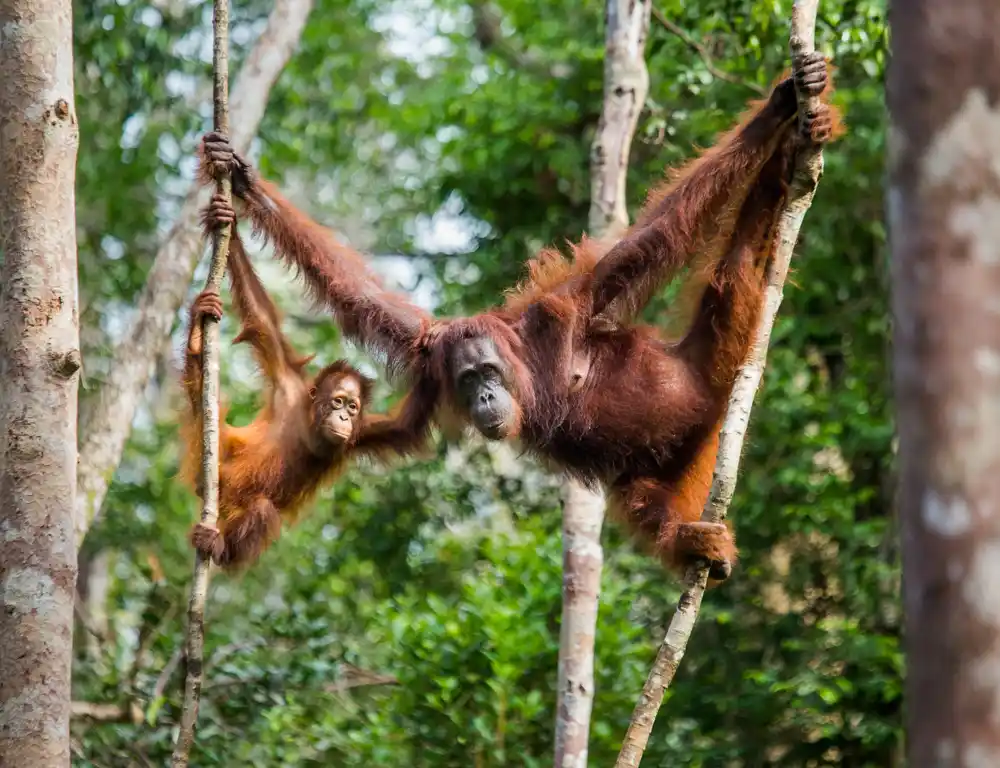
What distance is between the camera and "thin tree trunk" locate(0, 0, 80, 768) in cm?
333

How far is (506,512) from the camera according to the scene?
8.49 m

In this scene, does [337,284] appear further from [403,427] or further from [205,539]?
[205,539]

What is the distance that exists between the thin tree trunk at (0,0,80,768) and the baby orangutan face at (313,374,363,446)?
6.55 feet

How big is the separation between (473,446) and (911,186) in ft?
20.5

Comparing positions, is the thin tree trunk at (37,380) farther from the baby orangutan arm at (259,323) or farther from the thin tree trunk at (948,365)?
the thin tree trunk at (948,365)

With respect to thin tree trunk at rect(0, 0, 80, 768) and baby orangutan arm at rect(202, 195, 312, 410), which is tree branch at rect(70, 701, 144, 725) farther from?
thin tree trunk at rect(0, 0, 80, 768)

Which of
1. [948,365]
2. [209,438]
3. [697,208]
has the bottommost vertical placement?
[209,438]

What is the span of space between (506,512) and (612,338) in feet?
12.5

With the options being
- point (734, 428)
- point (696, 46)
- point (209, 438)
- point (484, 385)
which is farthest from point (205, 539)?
point (696, 46)

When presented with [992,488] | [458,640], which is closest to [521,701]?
[458,640]

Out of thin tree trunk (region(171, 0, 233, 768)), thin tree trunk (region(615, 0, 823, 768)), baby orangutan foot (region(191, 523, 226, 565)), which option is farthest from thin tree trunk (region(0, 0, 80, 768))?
thin tree trunk (region(615, 0, 823, 768))

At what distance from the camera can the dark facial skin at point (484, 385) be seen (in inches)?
184

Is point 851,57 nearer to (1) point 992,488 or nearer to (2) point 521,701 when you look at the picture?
(2) point 521,701

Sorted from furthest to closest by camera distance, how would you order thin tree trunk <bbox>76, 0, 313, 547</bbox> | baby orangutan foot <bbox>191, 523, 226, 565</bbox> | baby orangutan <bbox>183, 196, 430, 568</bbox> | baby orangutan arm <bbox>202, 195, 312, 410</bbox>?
thin tree trunk <bbox>76, 0, 313, 547</bbox>
baby orangutan <bbox>183, 196, 430, 568</bbox>
baby orangutan arm <bbox>202, 195, 312, 410</bbox>
baby orangutan foot <bbox>191, 523, 226, 565</bbox>
